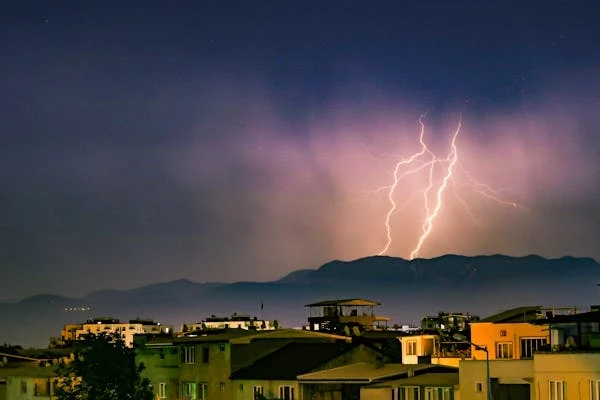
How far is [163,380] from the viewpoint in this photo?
91625mm

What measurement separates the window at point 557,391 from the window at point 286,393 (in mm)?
19766

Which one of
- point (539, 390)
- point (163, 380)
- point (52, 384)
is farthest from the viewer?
point (52, 384)

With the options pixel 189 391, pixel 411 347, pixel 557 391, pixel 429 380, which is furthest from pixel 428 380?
pixel 189 391

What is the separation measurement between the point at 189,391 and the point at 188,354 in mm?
2391

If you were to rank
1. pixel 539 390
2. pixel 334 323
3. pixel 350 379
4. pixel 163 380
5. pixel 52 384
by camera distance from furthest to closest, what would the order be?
pixel 334 323
pixel 52 384
pixel 163 380
pixel 350 379
pixel 539 390

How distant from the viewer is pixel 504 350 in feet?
278

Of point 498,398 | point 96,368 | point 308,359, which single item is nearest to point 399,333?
point 308,359

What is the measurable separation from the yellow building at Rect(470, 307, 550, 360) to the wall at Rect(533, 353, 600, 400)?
16.2 m

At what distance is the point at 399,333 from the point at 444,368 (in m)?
24.1

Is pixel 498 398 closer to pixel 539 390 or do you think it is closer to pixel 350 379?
pixel 539 390

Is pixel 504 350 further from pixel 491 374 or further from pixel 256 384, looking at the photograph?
pixel 491 374

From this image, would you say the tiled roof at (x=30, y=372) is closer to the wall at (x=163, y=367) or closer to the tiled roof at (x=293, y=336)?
the wall at (x=163, y=367)

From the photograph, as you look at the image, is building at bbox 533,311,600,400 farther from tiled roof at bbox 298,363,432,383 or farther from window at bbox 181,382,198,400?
window at bbox 181,382,198,400

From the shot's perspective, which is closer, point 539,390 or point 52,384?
point 539,390
